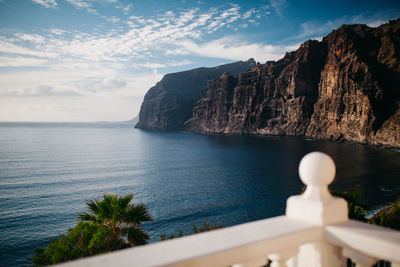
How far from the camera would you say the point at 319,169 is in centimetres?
214

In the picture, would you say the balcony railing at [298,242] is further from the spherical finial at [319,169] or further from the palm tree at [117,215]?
the palm tree at [117,215]

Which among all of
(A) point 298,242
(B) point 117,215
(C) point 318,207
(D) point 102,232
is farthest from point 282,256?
(D) point 102,232

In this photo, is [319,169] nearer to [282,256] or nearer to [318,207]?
[318,207]

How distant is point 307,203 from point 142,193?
44.6 m

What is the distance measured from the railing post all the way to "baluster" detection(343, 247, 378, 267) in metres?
0.11

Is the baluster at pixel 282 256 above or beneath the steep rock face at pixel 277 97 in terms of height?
beneath

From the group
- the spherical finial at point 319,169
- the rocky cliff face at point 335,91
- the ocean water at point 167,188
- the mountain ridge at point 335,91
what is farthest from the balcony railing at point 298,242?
the mountain ridge at point 335,91

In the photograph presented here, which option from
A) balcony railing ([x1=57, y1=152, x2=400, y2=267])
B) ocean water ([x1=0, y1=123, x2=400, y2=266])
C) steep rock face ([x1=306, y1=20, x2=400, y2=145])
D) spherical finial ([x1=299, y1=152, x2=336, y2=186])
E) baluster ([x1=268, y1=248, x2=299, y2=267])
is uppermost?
steep rock face ([x1=306, y1=20, x2=400, y2=145])

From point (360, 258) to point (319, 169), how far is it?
775 millimetres

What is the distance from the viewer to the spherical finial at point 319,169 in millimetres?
2135

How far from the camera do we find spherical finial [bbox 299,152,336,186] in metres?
2.13

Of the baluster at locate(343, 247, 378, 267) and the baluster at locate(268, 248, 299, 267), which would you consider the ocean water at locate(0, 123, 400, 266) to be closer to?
the baluster at locate(268, 248, 299, 267)

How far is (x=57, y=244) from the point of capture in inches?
487

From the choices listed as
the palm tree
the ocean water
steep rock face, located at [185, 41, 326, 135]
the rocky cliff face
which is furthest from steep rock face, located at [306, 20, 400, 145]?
the palm tree
